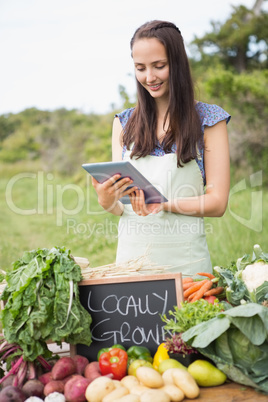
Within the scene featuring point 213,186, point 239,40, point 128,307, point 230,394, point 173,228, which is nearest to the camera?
point 230,394

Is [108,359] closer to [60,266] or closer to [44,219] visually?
[60,266]

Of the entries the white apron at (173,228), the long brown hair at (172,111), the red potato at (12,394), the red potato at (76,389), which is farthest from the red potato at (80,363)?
the long brown hair at (172,111)

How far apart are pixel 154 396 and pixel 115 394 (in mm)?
148

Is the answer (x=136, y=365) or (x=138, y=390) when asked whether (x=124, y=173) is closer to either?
(x=136, y=365)

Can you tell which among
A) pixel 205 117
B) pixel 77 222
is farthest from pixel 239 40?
pixel 205 117

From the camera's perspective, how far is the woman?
8.30 ft

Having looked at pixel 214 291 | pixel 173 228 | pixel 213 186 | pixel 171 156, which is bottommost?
pixel 214 291

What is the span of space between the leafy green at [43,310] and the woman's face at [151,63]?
1.14m

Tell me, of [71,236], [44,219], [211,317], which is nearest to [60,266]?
[211,317]

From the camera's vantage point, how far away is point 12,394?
5.53 ft

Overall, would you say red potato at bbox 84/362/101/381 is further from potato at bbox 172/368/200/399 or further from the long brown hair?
the long brown hair

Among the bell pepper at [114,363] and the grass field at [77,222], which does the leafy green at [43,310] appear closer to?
the bell pepper at [114,363]

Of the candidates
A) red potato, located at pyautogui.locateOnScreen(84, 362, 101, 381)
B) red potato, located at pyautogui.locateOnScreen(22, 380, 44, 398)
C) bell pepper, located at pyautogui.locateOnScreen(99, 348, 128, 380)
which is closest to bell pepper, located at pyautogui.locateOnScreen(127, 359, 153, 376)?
bell pepper, located at pyautogui.locateOnScreen(99, 348, 128, 380)

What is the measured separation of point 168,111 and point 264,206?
8071mm
